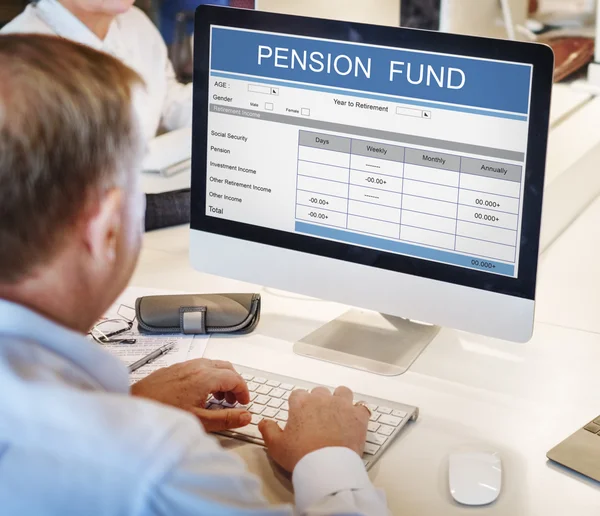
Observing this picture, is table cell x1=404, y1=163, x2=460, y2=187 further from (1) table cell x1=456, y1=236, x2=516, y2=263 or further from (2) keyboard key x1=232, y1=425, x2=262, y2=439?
(2) keyboard key x1=232, y1=425, x2=262, y2=439

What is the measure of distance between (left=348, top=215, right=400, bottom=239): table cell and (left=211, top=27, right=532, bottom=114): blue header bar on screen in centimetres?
19

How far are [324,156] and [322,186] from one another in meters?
0.05

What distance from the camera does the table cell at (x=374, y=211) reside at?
51.9 inches

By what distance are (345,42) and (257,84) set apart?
0.52 ft

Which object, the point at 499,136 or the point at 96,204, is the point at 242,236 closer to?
the point at 499,136

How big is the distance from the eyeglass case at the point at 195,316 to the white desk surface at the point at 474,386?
1.0 inches

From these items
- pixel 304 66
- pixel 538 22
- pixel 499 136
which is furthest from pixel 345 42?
pixel 538 22

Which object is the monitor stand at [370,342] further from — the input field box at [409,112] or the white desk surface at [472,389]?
the input field box at [409,112]

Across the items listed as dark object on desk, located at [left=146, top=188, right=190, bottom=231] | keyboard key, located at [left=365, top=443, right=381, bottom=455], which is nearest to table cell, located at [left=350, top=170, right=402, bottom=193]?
keyboard key, located at [left=365, top=443, right=381, bottom=455]

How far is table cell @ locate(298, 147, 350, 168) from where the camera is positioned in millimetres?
1331

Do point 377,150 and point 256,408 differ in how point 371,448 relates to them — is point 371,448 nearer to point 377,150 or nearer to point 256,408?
point 256,408

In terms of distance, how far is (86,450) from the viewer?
0.73m

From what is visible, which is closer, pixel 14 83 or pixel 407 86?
pixel 14 83

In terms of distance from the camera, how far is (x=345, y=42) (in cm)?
130
